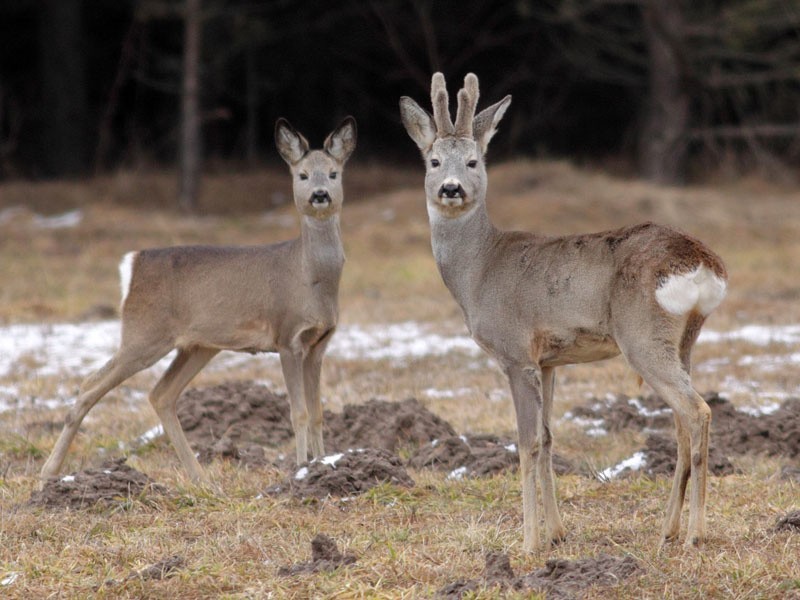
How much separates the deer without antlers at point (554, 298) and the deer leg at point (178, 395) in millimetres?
2061

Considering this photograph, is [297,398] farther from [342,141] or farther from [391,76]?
[391,76]

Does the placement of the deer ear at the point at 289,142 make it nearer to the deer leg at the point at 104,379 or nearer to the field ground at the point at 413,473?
the deer leg at the point at 104,379

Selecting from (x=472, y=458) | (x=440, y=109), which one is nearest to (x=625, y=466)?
(x=472, y=458)

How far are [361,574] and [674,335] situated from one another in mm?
1543

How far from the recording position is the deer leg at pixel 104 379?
22.8 feet

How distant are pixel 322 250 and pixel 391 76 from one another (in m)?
16.6

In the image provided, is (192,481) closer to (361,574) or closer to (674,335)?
(361,574)

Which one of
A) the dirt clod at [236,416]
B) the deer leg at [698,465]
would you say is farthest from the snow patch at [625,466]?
the dirt clod at [236,416]

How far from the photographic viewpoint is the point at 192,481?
6.61 metres

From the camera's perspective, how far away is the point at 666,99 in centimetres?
2150

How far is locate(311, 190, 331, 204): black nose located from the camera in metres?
7.32

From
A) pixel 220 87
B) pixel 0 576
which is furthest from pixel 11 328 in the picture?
pixel 220 87

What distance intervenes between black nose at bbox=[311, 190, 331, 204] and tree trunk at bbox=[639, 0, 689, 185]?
13.9 meters

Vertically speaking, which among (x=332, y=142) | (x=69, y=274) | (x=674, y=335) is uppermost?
(x=332, y=142)
